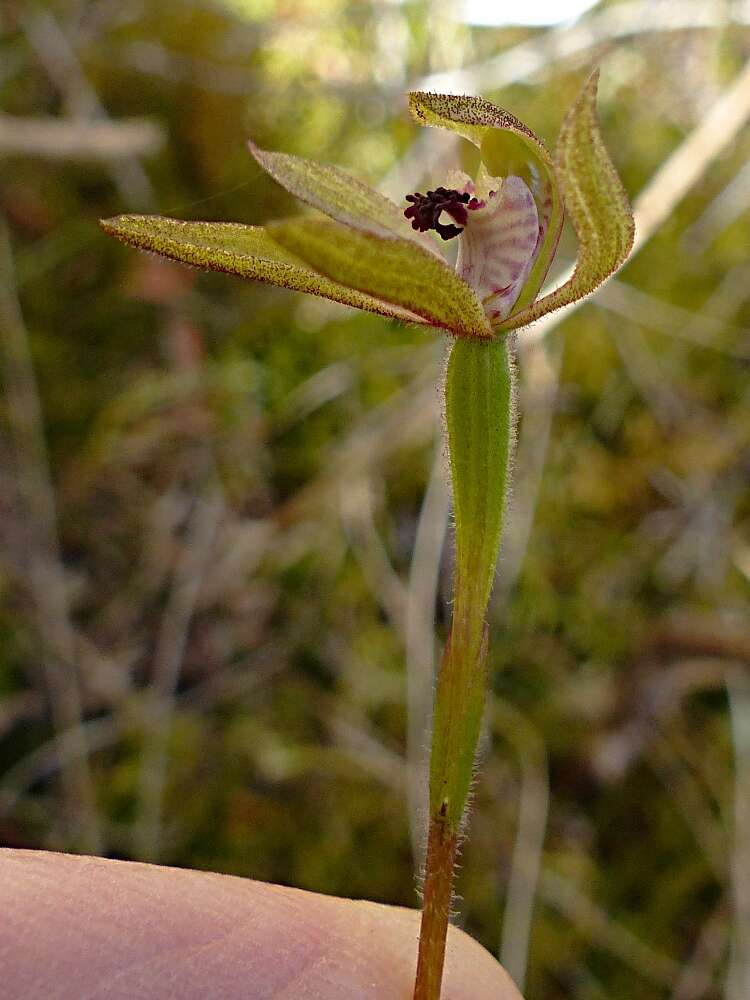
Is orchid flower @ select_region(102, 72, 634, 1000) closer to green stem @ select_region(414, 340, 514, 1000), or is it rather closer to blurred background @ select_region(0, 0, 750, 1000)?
green stem @ select_region(414, 340, 514, 1000)

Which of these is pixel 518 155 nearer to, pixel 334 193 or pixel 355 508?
pixel 334 193

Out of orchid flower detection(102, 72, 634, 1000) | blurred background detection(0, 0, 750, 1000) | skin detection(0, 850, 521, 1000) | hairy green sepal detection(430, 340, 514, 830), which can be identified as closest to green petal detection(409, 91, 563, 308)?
orchid flower detection(102, 72, 634, 1000)

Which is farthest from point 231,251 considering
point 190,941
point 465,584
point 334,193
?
point 190,941

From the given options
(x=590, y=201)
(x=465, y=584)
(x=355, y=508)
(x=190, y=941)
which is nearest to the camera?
(x=590, y=201)

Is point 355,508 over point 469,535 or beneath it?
beneath

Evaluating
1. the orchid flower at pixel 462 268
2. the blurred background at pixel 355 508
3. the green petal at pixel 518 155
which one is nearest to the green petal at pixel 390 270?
the orchid flower at pixel 462 268

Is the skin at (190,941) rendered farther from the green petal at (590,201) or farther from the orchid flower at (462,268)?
the green petal at (590,201)
